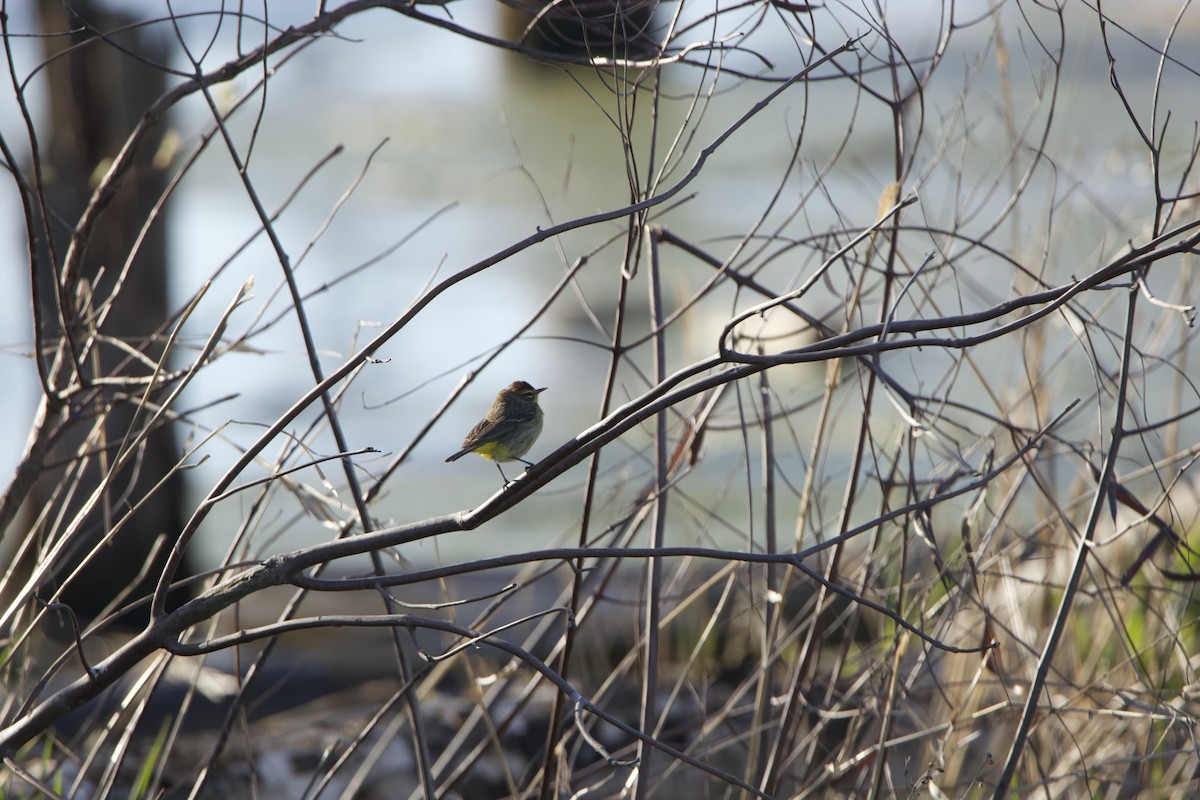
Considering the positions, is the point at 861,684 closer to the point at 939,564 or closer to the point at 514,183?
the point at 939,564

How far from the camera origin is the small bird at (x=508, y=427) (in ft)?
8.82

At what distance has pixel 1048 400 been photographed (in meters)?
3.35

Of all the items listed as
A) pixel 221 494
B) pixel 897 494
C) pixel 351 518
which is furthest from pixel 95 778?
pixel 897 494

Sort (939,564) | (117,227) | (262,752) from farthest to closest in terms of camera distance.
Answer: (117,227) < (262,752) < (939,564)

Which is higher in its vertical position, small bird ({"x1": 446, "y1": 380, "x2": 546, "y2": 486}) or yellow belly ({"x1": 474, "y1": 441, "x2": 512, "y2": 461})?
small bird ({"x1": 446, "y1": 380, "x2": 546, "y2": 486})

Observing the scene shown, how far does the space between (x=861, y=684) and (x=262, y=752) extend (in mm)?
1939

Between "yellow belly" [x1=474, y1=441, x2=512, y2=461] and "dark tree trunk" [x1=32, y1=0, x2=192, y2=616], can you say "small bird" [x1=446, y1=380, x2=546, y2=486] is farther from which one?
"dark tree trunk" [x1=32, y1=0, x2=192, y2=616]

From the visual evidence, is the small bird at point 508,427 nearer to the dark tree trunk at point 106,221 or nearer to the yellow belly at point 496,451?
the yellow belly at point 496,451

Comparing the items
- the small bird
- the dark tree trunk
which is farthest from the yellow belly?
the dark tree trunk

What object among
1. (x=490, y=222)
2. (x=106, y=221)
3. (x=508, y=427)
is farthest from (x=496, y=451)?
(x=490, y=222)

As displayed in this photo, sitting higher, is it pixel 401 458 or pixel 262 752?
pixel 401 458

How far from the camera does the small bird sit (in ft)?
8.82

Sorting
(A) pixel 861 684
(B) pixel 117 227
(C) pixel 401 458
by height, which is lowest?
(A) pixel 861 684

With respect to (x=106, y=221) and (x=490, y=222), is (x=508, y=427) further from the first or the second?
(x=490, y=222)
